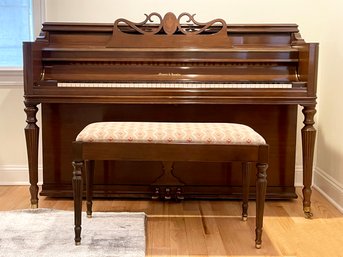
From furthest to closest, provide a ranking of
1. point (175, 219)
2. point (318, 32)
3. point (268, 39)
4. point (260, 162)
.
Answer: point (318, 32) < point (268, 39) < point (175, 219) < point (260, 162)

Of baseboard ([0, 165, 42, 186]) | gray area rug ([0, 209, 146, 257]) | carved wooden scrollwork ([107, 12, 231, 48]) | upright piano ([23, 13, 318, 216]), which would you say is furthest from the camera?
baseboard ([0, 165, 42, 186])

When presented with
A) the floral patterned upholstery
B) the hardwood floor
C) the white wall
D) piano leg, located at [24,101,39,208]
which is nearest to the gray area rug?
the hardwood floor

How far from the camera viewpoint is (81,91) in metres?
2.08

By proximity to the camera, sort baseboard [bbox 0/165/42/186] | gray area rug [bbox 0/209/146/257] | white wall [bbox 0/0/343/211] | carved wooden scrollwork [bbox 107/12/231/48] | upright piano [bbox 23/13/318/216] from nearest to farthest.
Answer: gray area rug [bbox 0/209/146/257], upright piano [bbox 23/13/318/216], carved wooden scrollwork [bbox 107/12/231/48], white wall [bbox 0/0/343/211], baseboard [bbox 0/165/42/186]

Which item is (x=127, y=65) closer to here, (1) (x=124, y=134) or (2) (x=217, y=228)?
(1) (x=124, y=134)

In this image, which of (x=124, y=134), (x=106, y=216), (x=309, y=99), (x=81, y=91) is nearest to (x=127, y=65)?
(x=81, y=91)

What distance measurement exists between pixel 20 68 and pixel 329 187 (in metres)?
2.10

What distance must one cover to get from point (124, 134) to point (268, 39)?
1.12m

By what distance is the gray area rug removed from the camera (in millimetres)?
1711

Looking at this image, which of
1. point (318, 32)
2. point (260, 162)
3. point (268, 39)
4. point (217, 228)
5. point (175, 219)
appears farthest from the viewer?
point (318, 32)

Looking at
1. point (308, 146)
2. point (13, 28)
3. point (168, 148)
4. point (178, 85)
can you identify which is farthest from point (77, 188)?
point (13, 28)

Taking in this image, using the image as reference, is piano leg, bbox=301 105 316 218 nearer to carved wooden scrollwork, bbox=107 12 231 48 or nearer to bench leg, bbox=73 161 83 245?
carved wooden scrollwork, bbox=107 12 231 48

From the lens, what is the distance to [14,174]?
111 inches

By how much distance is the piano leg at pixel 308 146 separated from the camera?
2119mm
